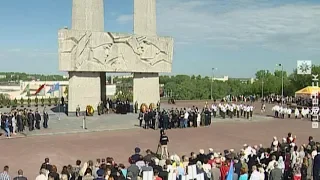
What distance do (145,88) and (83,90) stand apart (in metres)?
6.90

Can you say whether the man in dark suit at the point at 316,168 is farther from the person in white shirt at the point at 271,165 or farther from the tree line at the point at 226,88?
the tree line at the point at 226,88

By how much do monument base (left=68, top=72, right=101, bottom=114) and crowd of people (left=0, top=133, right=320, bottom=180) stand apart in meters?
25.5

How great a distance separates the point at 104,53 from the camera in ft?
128

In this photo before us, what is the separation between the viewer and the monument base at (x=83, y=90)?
38.0 meters

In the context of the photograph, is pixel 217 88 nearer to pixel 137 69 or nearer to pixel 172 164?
pixel 137 69

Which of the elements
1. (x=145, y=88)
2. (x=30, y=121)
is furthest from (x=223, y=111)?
(x=30, y=121)

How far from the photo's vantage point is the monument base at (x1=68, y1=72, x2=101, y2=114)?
125 ft

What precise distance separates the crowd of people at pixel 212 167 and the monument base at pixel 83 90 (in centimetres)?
2550

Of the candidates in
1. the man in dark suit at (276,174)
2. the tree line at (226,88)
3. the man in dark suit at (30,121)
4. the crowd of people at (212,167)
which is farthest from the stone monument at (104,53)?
the tree line at (226,88)

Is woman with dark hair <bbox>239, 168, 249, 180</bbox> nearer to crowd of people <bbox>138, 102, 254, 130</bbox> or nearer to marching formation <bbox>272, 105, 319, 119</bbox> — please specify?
crowd of people <bbox>138, 102, 254, 130</bbox>

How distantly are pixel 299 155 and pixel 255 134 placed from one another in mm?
13282

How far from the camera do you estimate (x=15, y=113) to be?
27.1 m

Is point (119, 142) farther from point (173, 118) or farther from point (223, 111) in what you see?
point (223, 111)

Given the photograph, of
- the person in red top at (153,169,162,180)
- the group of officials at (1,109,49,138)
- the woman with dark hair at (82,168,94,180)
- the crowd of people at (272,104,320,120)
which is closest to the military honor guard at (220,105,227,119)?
the crowd of people at (272,104,320,120)
